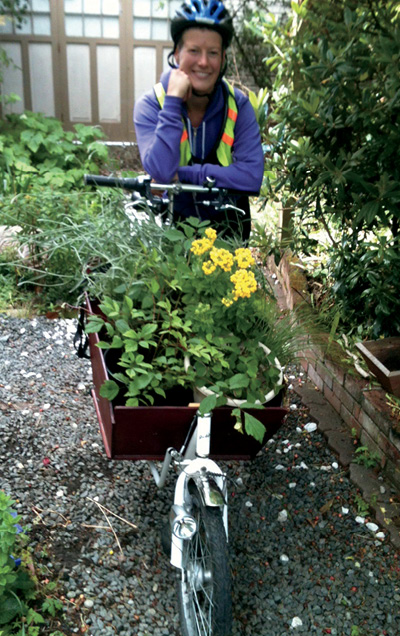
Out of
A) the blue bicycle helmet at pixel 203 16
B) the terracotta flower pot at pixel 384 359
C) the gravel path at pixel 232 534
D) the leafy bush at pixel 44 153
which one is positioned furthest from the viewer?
the leafy bush at pixel 44 153

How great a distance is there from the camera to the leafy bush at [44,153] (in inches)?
237

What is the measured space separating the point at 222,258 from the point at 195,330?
0.25m

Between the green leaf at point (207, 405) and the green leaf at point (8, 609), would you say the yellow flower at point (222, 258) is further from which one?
the green leaf at point (8, 609)

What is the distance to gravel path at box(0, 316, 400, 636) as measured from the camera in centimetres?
225

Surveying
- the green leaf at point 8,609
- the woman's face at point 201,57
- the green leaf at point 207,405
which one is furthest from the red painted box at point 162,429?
the woman's face at point 201,57

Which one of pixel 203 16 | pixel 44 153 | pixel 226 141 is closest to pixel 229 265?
pixel 226 141

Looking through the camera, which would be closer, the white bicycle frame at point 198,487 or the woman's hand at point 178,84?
the white bicycle frame at point 198,487

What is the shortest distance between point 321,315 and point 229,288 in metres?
1.43

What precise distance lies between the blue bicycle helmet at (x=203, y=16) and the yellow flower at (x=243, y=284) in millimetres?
1120

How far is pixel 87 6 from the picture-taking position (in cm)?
789

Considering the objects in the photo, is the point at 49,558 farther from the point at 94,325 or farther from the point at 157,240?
the point at 157,240

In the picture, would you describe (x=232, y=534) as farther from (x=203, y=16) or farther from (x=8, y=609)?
(x=203, y=16)

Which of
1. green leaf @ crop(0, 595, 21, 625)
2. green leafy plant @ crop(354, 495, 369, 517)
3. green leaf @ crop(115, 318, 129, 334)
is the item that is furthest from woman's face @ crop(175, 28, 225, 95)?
green leaf @ crop(0, 595, 21, 625)

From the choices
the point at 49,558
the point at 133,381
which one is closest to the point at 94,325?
the point at 133,381
